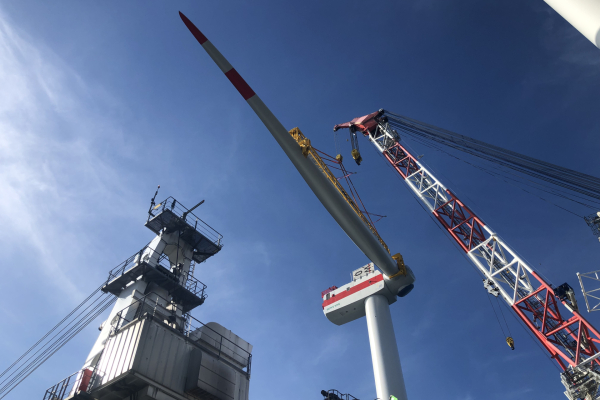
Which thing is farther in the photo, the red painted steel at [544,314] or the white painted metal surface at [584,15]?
the red painted steel at [544,314]

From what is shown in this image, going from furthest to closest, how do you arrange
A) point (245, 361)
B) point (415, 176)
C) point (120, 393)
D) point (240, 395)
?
point (415, 176)
point (245, 361)
point (240, 395)
point (120, 393)

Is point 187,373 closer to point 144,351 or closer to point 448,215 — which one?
point 144,351

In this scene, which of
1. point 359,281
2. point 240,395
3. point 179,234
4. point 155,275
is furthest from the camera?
point 359,281

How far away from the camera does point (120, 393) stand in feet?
60.7

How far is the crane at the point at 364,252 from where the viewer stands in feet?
69.7

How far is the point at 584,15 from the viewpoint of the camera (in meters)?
5.97

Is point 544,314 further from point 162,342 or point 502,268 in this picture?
point 162,342

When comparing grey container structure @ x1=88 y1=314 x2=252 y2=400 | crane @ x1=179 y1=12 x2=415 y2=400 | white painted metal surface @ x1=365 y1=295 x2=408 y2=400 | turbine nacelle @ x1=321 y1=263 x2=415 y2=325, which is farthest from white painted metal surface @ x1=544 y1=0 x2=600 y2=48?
turbine nacelle @ x1=321 y1=263 x2=415 y2=325

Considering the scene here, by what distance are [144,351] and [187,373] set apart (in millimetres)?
3072

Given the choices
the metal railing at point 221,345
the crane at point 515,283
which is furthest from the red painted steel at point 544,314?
the metal railing at point 221,345

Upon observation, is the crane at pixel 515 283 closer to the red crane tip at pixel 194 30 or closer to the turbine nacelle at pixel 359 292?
the turbine nacelle at pixel 359 292

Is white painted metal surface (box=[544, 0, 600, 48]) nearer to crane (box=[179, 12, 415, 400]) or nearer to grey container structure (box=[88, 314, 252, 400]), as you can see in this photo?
crane (box=[179, 12, 415, 400])

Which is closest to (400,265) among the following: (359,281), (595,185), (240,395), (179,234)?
(359,281)

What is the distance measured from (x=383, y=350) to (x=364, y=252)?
765 centimetres
